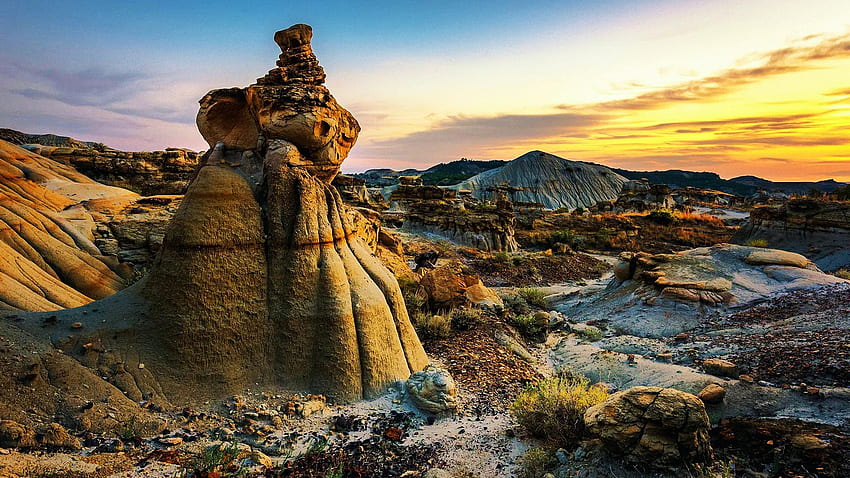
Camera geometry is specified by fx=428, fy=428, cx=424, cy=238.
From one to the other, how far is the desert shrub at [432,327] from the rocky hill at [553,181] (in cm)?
7820

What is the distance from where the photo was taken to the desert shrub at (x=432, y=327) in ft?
28.6

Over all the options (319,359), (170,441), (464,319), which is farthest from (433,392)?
(464,319)

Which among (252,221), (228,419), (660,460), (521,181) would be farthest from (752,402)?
(521,181)

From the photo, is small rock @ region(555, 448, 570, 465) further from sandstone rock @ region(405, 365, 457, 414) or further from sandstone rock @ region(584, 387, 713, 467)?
sandstone rock @ region(405, 365, 457, 414)

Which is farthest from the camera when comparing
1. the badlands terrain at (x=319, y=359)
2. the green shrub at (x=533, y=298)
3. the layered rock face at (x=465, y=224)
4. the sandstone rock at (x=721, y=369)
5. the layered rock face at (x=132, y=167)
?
the layered rock face at (x=465, y=224)

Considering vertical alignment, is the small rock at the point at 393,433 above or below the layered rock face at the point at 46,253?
below

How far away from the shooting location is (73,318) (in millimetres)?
5426

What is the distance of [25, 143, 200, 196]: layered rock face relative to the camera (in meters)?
21.5

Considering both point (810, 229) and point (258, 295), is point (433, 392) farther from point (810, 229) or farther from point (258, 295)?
point (810, 229)

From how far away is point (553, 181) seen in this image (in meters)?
93.8

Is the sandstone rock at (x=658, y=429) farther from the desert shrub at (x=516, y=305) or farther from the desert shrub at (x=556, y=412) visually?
the desert shrub at (x=516, y=305)

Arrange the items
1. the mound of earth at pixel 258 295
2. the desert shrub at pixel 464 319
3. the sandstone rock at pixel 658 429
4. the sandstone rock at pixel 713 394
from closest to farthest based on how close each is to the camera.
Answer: the sandstone rock at pixel 658 429 → the mound of earth at pixel 258 295 → the sandstone rock at pixel 713 394 → the desert shrub at pixel 464 319

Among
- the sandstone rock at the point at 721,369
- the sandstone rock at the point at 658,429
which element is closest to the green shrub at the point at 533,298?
the sandstone rock at the point at 721,369

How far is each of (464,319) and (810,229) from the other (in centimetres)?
2237
